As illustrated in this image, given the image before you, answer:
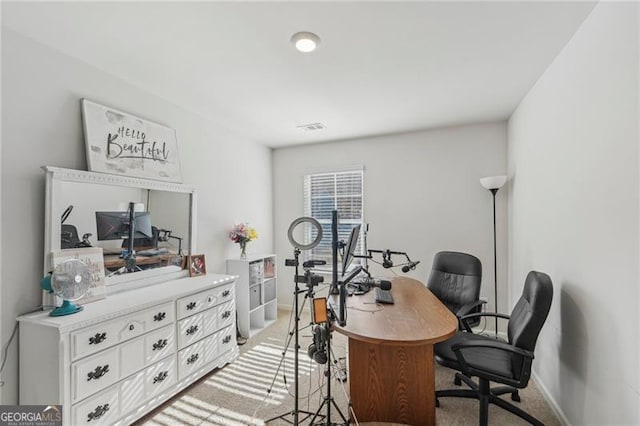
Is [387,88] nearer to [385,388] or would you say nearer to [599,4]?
[599,4]

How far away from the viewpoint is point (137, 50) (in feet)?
6.28

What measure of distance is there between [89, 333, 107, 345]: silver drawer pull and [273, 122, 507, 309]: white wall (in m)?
2.94

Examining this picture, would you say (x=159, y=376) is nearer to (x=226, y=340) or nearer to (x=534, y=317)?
(x=226, y=340)

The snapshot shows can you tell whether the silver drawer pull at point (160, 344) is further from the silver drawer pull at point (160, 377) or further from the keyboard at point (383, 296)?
the keyboard at point (383, 296)

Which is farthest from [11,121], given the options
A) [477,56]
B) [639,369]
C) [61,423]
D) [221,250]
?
[639,369]

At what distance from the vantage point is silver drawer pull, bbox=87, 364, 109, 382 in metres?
1.71

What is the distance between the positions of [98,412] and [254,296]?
74.0 inches

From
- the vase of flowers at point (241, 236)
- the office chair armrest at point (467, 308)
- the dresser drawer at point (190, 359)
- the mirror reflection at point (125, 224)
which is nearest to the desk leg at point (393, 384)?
the office chair armrest at point (467, 308)

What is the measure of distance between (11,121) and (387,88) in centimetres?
266

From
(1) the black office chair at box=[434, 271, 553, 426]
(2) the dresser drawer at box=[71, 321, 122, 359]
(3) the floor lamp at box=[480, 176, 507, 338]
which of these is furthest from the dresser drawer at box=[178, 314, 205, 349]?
(3) the floor lamp at box=[480, 176, 507, 338]

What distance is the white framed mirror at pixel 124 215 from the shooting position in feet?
6.11

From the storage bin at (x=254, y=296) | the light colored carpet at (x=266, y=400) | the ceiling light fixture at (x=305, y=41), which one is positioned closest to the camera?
the ceiling light fixture at (x=305, y=41)

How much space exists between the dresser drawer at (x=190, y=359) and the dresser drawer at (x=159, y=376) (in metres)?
0.06

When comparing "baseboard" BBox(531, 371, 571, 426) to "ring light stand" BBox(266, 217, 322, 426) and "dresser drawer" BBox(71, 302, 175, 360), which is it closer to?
"ring light stand" BBox(266, 217, 322, 426)
